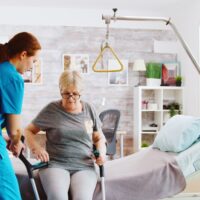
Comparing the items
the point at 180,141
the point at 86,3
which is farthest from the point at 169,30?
the point at 180,141

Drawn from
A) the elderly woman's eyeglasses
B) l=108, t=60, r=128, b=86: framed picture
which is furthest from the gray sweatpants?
l=108, t=60, r=128, b=86: framed picture

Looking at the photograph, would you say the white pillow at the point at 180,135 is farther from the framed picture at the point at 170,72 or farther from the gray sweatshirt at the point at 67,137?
the framed picture at the point at 170,72

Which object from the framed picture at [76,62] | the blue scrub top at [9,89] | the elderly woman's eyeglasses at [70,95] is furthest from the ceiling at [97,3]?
the blue scrub top at [9,89]

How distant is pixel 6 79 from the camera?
1735mm

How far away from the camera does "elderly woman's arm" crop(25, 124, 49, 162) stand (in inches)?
86.0

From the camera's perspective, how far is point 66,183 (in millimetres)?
2125

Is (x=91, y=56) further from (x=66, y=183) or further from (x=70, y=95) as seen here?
(x=66, y=183)

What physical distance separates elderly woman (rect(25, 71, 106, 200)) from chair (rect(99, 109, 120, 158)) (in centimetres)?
237

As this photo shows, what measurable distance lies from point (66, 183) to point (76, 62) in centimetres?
394

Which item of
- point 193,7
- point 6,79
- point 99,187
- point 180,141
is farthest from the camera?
point 193,7

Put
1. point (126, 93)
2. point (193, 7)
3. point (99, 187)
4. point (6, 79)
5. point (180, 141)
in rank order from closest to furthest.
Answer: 1. point (6, 79)
2. point (99, 187)
3. point (180, 141)
4. point (193, 7)
5. point (126, 93)

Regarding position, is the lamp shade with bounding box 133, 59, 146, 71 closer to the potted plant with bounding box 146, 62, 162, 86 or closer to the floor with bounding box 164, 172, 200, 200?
the potted plant with bounding box 146, 62, 162, 86

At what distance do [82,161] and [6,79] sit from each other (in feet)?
2.71

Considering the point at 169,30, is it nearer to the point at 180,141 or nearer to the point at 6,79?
the point at 180,141
